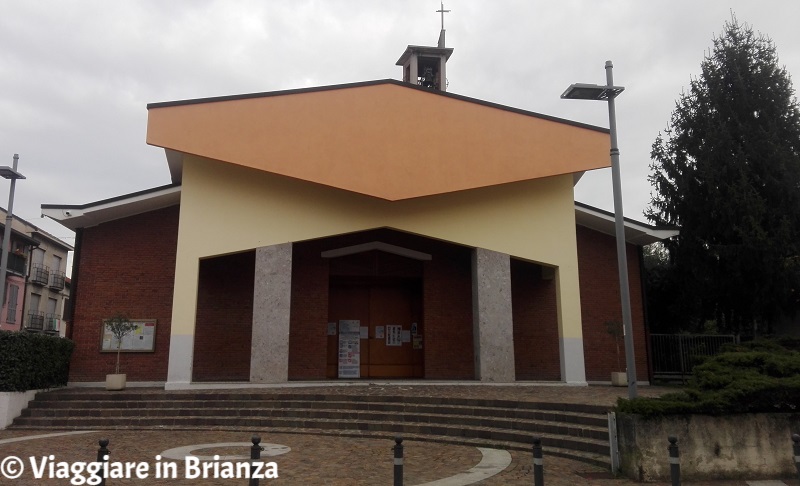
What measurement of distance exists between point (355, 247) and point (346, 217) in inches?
107

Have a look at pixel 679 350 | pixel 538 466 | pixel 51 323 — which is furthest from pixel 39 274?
pixel 538 466

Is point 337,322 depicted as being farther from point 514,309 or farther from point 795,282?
point 795,282

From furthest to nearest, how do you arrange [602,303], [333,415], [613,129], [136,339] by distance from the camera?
[602,303], [136,339], [333,415], [613,129]

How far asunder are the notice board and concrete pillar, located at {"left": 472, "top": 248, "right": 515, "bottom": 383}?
998cm

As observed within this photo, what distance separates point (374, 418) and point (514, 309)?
917 centimetres

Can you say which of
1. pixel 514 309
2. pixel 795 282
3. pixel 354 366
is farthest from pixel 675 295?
pixel 354 366

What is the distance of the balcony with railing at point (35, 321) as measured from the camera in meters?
40.0

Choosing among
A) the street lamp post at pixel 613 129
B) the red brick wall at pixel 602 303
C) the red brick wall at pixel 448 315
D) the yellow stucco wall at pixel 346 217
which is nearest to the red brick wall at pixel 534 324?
the red brick wall at pixel 602 303

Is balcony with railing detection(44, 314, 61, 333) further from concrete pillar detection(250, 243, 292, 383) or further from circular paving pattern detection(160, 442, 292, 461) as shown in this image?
circular paving pattern detection(160, 442, 292, 461)

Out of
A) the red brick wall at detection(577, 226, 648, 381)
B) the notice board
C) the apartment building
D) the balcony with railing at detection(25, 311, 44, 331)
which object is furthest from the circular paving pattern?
the balcony with railing at detection(25, 311, 44, 331)

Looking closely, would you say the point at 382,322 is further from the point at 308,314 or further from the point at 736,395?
the point at 736,395

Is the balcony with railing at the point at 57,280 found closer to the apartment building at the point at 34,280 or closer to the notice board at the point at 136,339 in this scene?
the apartment building at the point at 34,280

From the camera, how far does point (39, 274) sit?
40594mm

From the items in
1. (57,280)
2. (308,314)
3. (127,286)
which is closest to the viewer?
(127,286)
